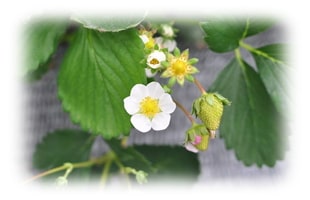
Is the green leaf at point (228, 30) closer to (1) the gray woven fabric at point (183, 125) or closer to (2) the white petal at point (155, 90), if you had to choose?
(2) the white petal at point (155, 90)

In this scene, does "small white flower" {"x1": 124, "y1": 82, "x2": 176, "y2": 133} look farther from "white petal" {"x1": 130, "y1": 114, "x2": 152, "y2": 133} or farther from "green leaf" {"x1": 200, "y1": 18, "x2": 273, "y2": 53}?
"green leaf" {"x1": 200, "y1": 18, "x2": 273, "y2": 53}

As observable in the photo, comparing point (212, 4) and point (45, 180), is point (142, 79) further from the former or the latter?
point (45, 180)

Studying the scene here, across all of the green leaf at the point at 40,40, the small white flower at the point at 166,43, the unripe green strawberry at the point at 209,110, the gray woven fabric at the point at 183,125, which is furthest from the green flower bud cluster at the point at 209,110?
the gray woven fabric at the point at 183,125

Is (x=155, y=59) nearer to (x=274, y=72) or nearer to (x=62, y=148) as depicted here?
(x=274, y=72)

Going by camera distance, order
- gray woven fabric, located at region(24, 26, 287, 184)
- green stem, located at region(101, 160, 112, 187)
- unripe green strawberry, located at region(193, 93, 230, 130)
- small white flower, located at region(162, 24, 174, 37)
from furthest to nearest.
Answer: gray woven fabric, located at region(24, 26, 287, 184)
green stem, located at region(101, 160, 112, 187)
small white flower, located at region(162, 24, 174, 37)
unripe green strawberry, located at region(193, 93, 230, 130)

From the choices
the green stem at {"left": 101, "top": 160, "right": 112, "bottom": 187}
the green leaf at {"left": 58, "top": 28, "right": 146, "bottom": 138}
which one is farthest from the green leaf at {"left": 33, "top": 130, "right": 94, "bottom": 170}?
the green leaf at {"left": 58, "top": 28, "right": 146, "bottom": 138}
